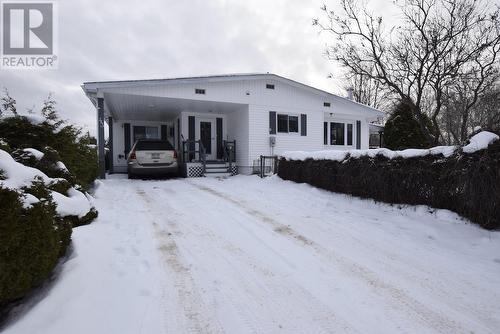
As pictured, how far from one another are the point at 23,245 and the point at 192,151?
1124cm

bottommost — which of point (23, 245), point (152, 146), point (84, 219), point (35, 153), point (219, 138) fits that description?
point (84, 219)

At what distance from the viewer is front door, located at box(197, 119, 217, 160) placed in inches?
600

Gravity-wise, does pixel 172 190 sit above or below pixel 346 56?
below

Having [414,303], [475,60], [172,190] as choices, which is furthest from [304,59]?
[414,303]

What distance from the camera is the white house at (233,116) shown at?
12.2 m

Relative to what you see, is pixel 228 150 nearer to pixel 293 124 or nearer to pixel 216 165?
pixel 216 165

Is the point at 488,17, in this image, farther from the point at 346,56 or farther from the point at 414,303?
the point at 414,303

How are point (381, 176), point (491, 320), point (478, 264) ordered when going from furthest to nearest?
point (381, 176), point (478, 264), point (491, 320)

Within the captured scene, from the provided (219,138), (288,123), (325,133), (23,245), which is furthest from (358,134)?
(23,245)

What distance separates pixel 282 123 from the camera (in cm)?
1456

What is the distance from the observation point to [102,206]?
6230mm

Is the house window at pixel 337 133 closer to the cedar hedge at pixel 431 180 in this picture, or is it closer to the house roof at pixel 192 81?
the house roof at pixel 192 81

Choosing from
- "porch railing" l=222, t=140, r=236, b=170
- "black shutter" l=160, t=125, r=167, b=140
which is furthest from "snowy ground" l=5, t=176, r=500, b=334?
"black shutter" l=160, t=125, r=167, b=140

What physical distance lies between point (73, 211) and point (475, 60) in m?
10.7
